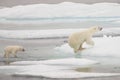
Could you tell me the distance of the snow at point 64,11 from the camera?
7.01 meters

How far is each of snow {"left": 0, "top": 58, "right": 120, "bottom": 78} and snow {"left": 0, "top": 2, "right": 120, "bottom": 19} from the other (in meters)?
3.14

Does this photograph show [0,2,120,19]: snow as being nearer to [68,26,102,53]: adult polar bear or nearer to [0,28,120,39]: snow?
[0,28,120,39]: snow

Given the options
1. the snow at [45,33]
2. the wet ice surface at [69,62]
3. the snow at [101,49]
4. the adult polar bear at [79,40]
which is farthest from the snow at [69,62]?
the snow at [45,33]

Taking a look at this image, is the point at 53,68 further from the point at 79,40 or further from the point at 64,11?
the point at 64,11

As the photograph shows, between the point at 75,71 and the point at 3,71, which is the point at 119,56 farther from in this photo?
the point at 3,71

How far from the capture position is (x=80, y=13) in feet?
23.4

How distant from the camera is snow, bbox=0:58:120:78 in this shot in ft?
11.2

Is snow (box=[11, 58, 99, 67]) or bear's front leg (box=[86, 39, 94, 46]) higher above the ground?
bear's front leg (box=[86, 39, 94, 46])

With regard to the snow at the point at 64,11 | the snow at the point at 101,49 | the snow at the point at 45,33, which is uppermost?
the snow at the point at 64,11

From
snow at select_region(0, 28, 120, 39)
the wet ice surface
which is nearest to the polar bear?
the wet ice surface

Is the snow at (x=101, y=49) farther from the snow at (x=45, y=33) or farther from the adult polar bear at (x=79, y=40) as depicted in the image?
the snow at (x=45, y=33)

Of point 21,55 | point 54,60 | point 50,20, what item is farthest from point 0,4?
point 54,60

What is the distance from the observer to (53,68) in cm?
368

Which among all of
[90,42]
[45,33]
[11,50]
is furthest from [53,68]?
[45,33]
